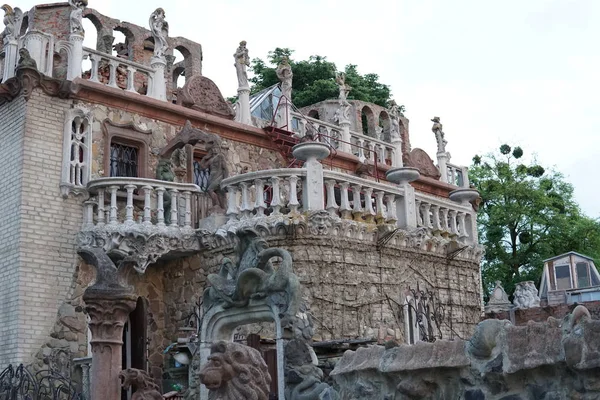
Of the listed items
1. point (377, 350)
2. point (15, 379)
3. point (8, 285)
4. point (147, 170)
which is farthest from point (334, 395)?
point (147, 170)

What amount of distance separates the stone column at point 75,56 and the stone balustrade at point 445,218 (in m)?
7.73

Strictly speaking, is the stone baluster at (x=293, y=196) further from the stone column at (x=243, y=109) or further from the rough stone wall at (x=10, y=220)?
the rough stone wall at (x=10, y=220)

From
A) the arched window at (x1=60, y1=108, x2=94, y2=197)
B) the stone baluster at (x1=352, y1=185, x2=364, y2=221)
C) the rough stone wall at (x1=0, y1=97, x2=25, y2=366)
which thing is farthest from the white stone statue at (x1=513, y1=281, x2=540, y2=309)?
the rough stone wall at (x1=0, y1=97, x2=25, y2=366)

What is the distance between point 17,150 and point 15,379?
180 inches

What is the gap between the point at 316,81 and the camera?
35.7 metres

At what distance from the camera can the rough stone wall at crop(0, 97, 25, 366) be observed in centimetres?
1465

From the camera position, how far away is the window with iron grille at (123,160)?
55.2 feet

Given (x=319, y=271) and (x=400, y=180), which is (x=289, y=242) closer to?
(x=319, y=271)

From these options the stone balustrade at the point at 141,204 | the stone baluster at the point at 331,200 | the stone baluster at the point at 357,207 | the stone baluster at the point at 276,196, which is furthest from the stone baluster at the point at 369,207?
the stone balustrade at the point at 141,204

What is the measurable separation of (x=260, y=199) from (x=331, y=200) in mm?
1394

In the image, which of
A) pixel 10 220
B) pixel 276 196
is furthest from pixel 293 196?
pixel 10 220

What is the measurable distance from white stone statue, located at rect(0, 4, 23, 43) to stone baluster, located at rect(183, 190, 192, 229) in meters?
5.11

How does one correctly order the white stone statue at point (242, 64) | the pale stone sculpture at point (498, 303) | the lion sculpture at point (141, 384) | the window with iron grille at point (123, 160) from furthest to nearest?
1. the pale stone sculpture at point (498, 303)
2. the white stone statue at point (242, 64)
3. the window with iron grille at point (123, 160)
4. the lion sculpture at point (141, 384)

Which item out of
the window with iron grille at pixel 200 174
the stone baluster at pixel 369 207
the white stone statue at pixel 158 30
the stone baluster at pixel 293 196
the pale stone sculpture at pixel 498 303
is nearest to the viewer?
the stone baluster at pixel 293 196
